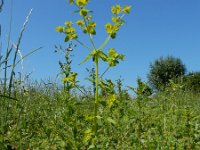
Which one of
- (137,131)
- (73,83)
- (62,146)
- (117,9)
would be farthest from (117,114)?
(62,146)

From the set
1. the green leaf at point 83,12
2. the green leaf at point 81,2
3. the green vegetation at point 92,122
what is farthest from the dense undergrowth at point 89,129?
the green leaf at point 81,2

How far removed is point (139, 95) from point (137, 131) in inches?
51.3

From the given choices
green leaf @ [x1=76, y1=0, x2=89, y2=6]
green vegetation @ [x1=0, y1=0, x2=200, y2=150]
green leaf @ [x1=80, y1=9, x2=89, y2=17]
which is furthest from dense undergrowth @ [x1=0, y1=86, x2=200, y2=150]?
green leaf @ [x1=76, y1=0, x2=89, y2=6]

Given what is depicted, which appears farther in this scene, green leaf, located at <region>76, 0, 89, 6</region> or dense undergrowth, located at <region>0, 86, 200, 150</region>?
green leaf, located at <region>76, 0, 89, 6</region>

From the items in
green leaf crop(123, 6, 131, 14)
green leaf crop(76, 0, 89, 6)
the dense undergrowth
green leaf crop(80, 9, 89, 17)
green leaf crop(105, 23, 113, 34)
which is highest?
green leaf crop(76, 0, 89, 6)

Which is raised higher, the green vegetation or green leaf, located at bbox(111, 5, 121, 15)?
green leaf, located at bbox(111, 5, 121, 15)

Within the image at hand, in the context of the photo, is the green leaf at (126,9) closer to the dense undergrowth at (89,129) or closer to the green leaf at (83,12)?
the green leaf at (83,12)

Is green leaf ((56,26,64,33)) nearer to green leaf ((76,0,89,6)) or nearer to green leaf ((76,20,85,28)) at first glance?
green leaf ((76,20,85,28))

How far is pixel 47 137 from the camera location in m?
4.52

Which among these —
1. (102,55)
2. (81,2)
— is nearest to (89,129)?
(102,55)

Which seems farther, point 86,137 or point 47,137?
point 47,137

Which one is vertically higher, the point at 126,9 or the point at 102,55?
the point at 126,9

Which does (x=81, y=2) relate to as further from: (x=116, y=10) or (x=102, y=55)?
(x=102, y=55)

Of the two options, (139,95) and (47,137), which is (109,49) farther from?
(139,95)
